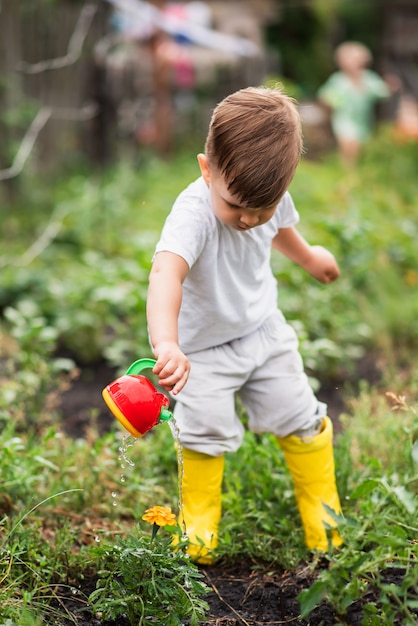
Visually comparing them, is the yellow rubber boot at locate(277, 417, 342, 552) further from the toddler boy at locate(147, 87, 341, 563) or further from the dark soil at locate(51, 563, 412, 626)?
the dark soil at locate(51, 563, 412, 626)

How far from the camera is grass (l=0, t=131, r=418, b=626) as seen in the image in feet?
6.54

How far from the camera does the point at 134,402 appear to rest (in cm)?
191

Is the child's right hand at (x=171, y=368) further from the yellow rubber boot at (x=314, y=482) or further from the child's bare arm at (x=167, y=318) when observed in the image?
the yellow rubber boot at (x=314, y=482)

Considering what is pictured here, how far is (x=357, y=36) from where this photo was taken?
17.0m

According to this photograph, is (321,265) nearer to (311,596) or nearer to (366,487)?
(366,487)

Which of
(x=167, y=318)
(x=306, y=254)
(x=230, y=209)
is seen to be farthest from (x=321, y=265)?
(x=167, y=318)

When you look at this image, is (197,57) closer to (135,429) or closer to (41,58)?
(41,58)

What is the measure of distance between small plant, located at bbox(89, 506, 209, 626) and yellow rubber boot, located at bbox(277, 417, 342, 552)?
23.4 inches

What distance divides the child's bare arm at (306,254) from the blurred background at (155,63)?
543 millimetres

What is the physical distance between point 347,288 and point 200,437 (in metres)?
1.82

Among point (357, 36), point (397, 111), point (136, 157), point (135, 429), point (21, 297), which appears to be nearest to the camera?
point (135, 429)

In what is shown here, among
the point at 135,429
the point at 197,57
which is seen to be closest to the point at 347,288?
the point at 135,429

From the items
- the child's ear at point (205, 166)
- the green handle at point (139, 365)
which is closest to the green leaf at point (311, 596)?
the green handle at point (139, 365)

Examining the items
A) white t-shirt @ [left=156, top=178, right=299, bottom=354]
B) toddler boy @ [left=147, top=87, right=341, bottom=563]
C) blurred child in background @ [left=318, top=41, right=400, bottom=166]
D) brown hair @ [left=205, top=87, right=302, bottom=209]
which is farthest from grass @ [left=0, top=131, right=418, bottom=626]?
blurred child in background @ [left=318, top=41, right=400, bottom=166]
